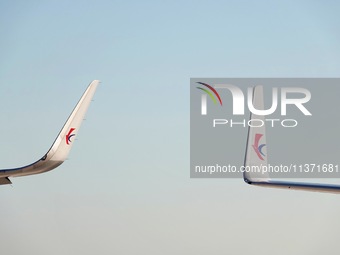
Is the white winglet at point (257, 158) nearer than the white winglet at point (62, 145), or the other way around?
the white winglet at point (62, 145)

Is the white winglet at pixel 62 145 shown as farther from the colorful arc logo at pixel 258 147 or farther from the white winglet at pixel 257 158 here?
the colorful arc logo at pixel 258 147

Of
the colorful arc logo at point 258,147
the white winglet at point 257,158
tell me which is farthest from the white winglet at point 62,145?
the colorful arc logo at point 258,147

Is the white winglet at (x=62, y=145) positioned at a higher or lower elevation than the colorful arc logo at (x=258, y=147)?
lower

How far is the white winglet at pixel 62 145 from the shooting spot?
6612 cm

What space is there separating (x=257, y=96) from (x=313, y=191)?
595 inches

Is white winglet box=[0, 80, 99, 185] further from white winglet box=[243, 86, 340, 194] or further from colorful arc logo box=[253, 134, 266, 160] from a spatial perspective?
colorful arc logo box=[253, 134, 266, 160]

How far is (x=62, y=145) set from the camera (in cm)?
6619

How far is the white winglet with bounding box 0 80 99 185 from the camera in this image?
6612cm

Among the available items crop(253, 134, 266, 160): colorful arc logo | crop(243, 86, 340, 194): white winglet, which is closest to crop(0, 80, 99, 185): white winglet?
crop(243, 86, 340, 194): white winglet

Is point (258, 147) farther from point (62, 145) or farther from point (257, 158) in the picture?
point (62, 145)

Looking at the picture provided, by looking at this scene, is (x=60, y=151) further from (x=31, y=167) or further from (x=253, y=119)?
(x=253, y=119)

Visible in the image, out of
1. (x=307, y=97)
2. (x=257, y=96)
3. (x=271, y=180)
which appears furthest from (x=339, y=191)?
(x=307, y=97)

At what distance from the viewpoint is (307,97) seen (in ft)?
353

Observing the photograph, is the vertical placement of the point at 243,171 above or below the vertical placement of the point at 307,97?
below
